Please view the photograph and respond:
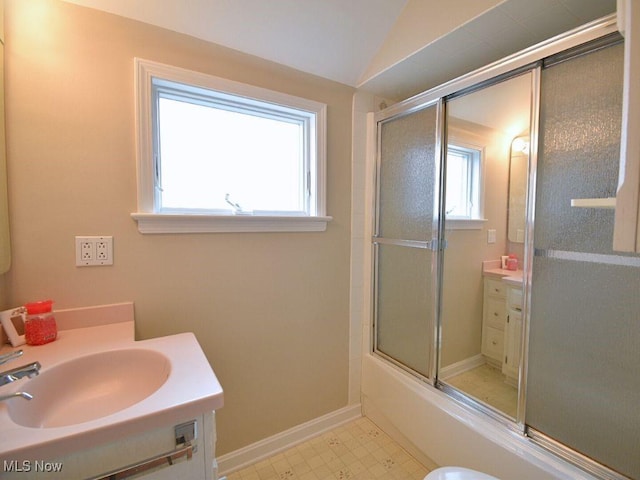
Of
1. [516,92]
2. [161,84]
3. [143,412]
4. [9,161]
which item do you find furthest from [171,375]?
[516,92]

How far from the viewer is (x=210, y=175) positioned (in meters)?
1.54

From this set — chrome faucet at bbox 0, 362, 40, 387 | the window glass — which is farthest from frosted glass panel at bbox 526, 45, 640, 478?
chrome faucet at bbox 0, 362, 40, 387

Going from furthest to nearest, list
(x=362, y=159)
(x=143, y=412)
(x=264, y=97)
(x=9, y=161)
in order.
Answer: (x=362, y=159)
(x=264, y=97)
(x=9, y=161)
(x=143, y=412)

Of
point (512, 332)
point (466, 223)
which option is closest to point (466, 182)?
point (466, 223)

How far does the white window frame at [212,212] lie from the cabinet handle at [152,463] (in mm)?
906

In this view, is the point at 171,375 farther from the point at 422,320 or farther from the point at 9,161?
the point at 422,320

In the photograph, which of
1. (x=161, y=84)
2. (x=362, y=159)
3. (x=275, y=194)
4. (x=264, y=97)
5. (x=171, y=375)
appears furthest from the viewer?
(x=362, y=159)

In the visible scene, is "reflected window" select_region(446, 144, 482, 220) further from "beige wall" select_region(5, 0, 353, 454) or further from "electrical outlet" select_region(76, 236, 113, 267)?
"electrical outlet" select_region(76, 236, 113, 267)

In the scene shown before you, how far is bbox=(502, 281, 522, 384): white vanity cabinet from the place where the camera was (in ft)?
5.79

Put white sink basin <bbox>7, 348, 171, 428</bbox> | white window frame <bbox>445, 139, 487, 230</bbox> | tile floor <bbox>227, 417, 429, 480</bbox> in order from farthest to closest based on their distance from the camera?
white window frame <bbox>445, 139, 487, 230</bbox> → tile floor <bbox>227, 417, 429, 480</bbox> → white sink basin <bbox>7, 348, 171, 428</bbox>

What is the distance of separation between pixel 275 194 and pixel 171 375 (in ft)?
3.66

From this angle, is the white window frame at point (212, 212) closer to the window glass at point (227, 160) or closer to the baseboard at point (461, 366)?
Answer: the window glass at point (227, 160)

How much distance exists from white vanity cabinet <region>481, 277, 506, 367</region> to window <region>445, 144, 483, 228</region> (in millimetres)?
470

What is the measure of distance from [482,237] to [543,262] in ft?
3.45
